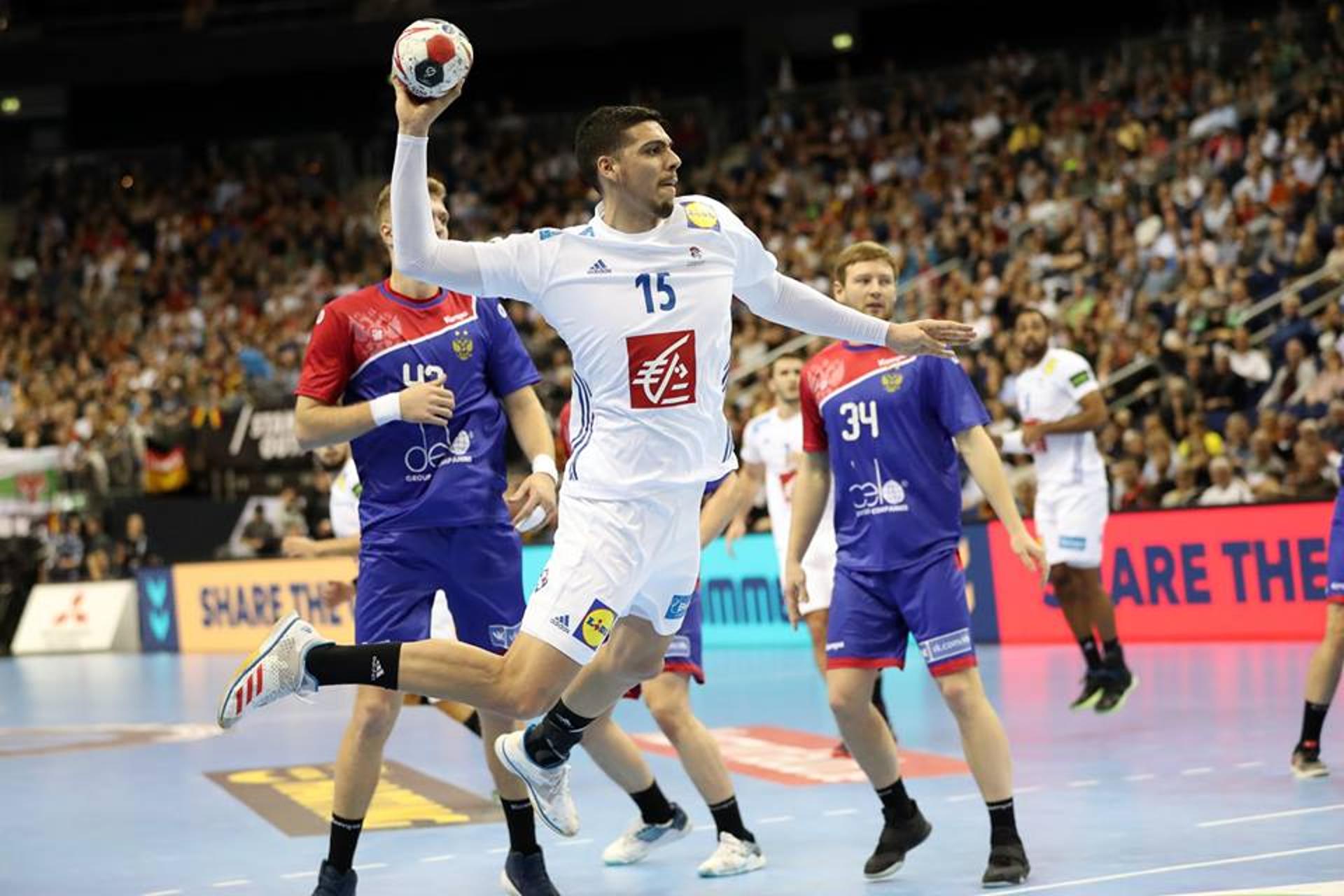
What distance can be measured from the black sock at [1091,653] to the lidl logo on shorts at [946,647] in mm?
4808

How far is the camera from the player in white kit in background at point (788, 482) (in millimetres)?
10195

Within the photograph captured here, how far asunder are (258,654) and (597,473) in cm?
124

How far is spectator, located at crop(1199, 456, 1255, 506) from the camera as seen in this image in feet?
52.2

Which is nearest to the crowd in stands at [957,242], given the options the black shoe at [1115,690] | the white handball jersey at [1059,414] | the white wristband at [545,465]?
the white handball jersey at [1059,414]

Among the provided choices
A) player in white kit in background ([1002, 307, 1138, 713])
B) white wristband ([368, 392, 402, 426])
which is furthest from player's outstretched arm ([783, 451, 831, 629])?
player in white kit in background ([1002, 307, 1138, 713])

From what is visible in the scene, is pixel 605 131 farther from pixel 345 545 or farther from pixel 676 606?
pixel 345 545

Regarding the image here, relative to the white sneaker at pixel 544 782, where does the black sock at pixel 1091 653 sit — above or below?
below

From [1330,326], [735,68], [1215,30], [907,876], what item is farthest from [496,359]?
[735,68]

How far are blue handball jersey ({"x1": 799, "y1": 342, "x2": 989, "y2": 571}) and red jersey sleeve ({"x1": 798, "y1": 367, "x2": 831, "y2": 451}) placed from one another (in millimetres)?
105

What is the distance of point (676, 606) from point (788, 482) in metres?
5.11

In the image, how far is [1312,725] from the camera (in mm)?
8352

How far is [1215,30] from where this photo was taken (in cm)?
2489

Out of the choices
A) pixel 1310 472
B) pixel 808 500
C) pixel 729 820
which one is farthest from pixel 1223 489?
pixel 729 820

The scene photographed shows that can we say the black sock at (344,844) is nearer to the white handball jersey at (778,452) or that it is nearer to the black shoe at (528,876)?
the black shoe at (528,876)
